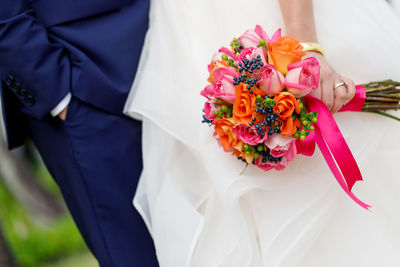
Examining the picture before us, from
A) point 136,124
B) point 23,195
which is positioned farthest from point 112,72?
point 23,195

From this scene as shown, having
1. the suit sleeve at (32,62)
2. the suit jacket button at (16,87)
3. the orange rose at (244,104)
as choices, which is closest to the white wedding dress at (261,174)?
the orange rose at (244,104)

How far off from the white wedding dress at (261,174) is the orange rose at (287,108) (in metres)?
0.14

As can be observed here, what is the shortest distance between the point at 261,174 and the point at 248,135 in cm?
12

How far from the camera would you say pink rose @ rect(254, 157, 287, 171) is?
761 mm

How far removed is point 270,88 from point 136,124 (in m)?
0.53

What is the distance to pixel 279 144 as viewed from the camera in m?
0.71

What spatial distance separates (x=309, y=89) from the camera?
70cm

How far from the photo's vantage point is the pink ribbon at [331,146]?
728mm

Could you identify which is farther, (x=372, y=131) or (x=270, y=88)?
(x=372, y=131)

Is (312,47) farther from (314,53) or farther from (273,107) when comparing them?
(273,107)

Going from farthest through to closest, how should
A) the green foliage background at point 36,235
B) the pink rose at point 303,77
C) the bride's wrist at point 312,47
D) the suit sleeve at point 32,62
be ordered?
the green foliage background at point 36,235, the suit sleeve at point 32,62, the bride's wrist at point 312,47, the pink rose at point 303,77

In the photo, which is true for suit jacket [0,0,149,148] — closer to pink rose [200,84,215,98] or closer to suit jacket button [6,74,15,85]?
suit jacket button [6,74,15,85]

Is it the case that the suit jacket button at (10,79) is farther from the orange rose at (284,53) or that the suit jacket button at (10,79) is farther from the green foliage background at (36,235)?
the green foliage background at (36,235)

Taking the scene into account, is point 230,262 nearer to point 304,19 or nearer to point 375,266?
point 375,266
